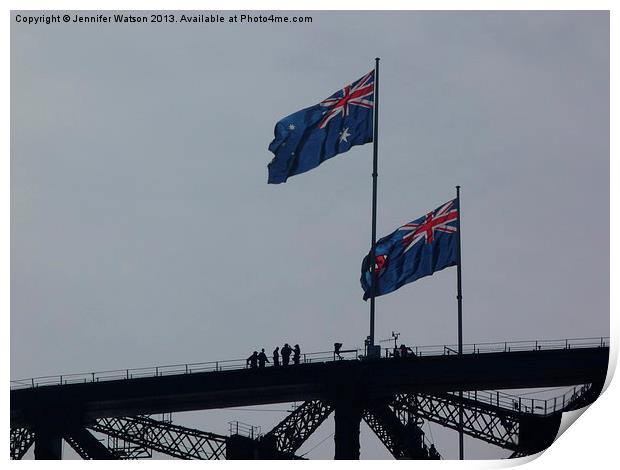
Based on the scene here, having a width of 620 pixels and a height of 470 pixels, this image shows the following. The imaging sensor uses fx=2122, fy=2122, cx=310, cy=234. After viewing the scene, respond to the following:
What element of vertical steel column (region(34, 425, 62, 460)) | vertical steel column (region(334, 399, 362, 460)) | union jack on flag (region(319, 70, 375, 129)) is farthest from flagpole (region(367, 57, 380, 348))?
vertical steel column (region(34, 425, 62, 460))

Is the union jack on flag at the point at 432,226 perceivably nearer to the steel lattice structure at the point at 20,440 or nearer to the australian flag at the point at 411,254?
the australian flag at the point at 411,254

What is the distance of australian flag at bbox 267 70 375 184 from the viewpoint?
111062mm

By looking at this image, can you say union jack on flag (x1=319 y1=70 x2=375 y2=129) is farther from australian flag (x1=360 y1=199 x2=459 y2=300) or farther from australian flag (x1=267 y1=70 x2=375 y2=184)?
australian flag (x1=360 y1=199 x2=459 y2=300)

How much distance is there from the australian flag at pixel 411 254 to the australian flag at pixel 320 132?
559 cm

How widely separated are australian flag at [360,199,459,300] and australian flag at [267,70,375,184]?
5593 millimetres

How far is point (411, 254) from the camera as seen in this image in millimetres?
113750

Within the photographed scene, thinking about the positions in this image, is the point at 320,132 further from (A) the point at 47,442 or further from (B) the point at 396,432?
(A) the point at 47,442

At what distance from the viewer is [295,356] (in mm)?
115125

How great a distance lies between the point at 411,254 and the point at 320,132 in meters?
8.36

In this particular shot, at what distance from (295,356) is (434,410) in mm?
8098

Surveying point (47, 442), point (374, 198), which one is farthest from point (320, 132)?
point (47, 442)

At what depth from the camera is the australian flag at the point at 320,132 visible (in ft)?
364
